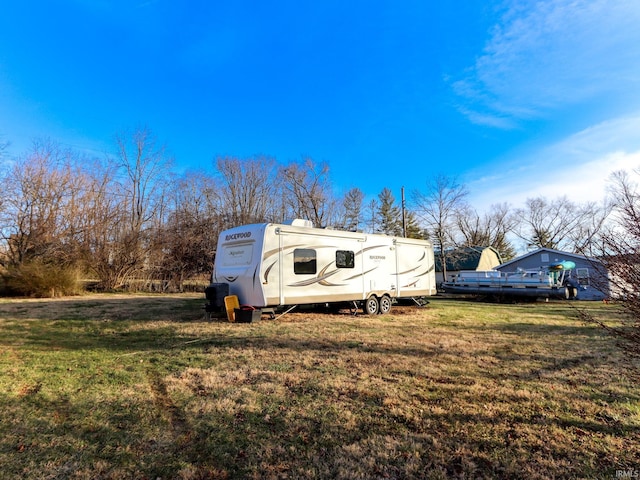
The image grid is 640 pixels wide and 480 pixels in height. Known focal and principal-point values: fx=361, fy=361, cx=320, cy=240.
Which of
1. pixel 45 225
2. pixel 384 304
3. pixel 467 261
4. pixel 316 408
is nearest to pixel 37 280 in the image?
pixel 45 225

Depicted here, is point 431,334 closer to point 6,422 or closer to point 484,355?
point 484,355

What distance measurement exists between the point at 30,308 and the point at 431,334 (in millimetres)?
13841

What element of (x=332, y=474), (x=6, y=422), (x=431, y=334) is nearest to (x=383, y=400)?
(x=332, y=474)

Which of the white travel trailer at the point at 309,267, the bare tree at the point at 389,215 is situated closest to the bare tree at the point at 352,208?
the bare tree at the point at 389,215

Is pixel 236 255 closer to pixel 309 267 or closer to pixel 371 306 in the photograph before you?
pixel 309 267

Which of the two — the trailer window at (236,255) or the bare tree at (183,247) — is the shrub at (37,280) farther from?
the trailer window at (236,255)

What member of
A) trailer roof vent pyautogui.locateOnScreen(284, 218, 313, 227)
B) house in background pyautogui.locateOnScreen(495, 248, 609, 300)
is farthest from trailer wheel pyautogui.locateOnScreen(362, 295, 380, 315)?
house in background pyautogui.locateOnScreen(495, 248, 609, 300)

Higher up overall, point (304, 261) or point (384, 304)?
point (304, 261)

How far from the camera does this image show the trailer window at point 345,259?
1149cm

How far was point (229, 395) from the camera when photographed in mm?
4402

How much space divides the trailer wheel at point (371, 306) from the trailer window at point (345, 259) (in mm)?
1460

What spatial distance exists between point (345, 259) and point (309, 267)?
1540 mm

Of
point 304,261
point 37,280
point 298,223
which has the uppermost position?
point 298,223

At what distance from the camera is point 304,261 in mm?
10562
